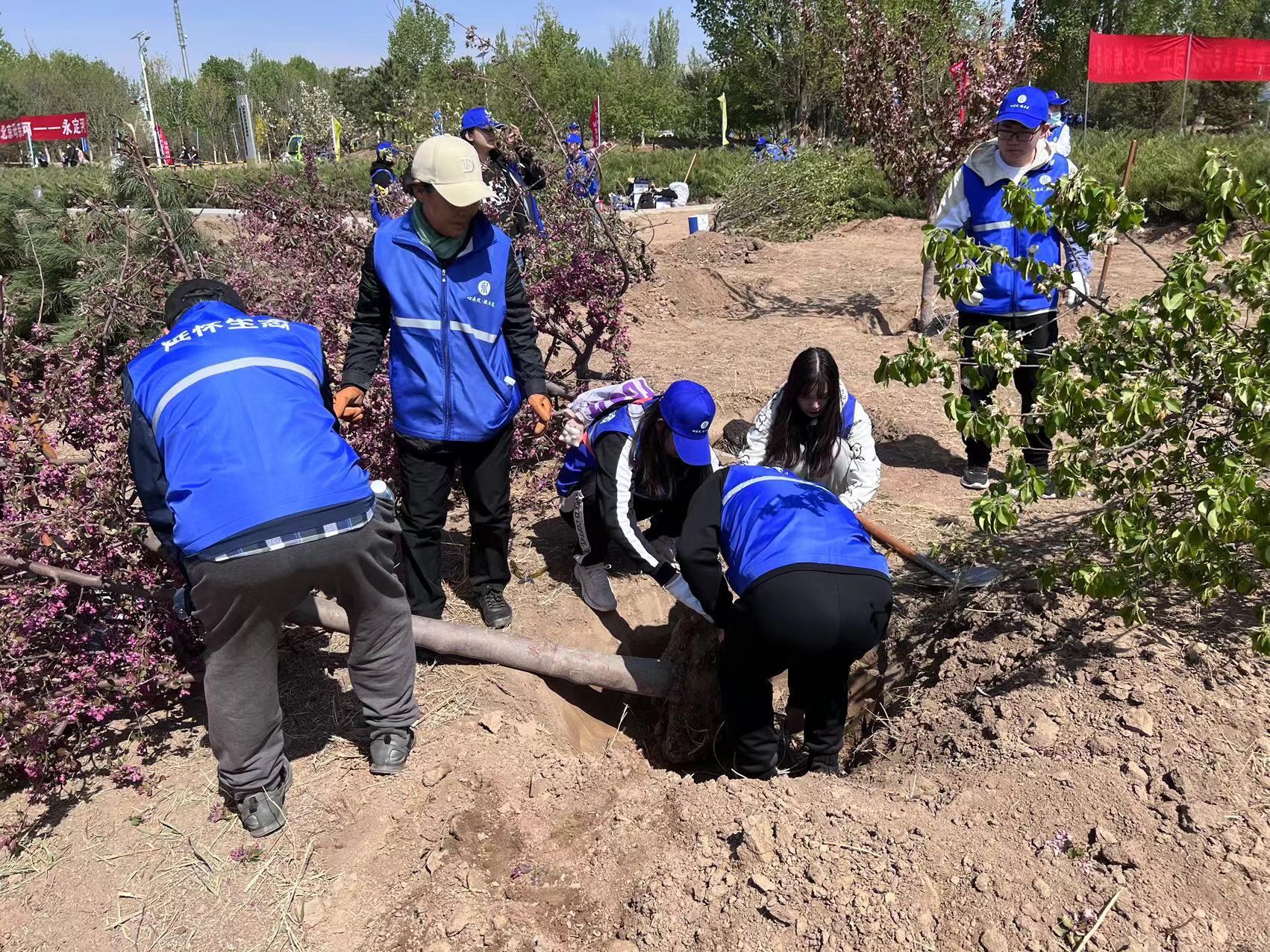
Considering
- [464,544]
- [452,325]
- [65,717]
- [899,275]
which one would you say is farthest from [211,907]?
[899,275]

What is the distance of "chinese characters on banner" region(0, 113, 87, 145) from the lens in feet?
80.1

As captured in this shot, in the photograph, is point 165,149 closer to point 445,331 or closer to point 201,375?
point 445,331

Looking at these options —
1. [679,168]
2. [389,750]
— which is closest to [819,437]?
[389,750]

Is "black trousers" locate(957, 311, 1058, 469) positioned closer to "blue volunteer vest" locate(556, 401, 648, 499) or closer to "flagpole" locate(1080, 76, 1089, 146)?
"blue volunteer vest" locate(556, 401, 648, 499)

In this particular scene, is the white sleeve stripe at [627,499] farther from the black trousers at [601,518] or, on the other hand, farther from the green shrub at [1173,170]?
the green shrub at [1173,170]

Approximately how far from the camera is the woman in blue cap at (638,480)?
3373mm

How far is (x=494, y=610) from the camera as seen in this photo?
391cm

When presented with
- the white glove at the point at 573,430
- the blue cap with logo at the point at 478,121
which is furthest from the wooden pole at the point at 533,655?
the blue cap with logo at the point at 478,121

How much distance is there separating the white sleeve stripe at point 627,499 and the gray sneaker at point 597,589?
58 cm

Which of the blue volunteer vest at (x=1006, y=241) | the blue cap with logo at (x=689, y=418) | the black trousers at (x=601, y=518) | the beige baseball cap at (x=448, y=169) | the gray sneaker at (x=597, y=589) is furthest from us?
the blue volunteer vest at (x=1006, y=241)

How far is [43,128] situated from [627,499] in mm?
30718

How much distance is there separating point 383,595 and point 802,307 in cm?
802

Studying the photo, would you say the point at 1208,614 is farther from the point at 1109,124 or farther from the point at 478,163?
the point at 1109,124

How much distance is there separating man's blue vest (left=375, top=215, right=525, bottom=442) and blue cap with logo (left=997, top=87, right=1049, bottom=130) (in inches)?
105
